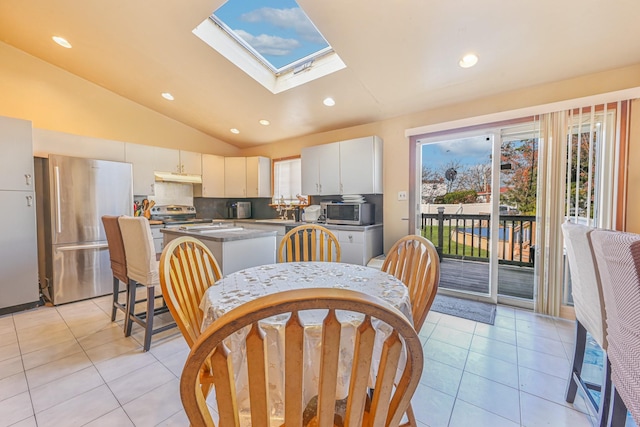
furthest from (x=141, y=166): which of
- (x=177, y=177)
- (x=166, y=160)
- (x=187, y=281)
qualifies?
(x=187, y=281)

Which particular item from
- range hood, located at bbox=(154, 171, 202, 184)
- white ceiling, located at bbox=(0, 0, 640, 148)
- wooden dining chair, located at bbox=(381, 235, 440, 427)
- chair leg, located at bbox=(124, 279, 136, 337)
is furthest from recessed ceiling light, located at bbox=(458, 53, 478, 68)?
range hood, located at bbox=(154, 171, 202, 184)

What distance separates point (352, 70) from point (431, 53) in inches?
29.5

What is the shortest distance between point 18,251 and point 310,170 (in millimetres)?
3407

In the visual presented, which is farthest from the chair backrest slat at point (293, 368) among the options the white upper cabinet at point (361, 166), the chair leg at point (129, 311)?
the white upper cabinet at point (361, 166)

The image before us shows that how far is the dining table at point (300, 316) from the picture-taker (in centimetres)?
86

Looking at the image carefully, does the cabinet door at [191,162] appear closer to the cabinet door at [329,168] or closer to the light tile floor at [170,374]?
the cabinet door at [329,168]

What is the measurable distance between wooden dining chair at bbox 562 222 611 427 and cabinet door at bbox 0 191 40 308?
454 centimetres

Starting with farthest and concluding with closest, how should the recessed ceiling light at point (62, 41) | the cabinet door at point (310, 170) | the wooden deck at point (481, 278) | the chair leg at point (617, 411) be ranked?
Result: the cabinet door at point (310, 170), the wooden deck at point (481, 278), the recessed ceiling light at point (62, 41), the chair leg at point (617, 411)

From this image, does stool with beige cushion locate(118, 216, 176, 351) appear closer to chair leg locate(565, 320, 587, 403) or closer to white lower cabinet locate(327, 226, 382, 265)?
white lower cabinet locate(327, 226, 382, 265)

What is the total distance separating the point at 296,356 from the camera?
547 millimetres

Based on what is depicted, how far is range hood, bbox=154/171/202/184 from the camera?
4023 mm

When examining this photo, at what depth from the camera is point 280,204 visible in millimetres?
4688

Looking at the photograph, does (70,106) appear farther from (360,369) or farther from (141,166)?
(360,369)

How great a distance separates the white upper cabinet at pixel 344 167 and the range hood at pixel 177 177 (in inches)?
75.7
